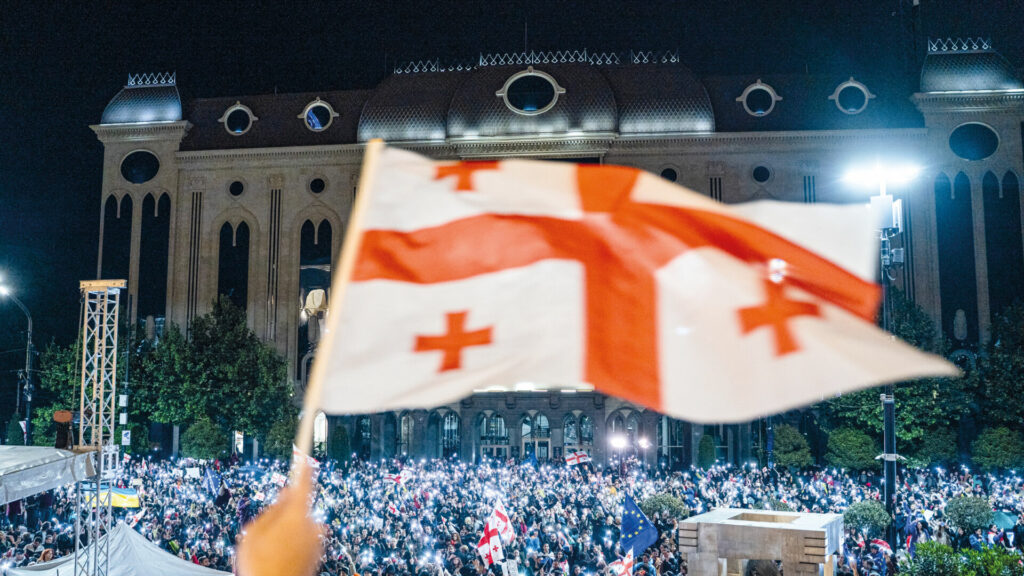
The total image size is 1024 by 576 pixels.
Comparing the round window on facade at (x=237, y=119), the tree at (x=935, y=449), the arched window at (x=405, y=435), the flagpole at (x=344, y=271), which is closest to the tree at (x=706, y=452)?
the tree at (x=935, y=449)

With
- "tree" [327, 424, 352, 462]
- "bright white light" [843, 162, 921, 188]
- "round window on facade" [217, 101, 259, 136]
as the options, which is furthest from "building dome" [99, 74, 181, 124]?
"bright white light" [843, 162, 921, 188]

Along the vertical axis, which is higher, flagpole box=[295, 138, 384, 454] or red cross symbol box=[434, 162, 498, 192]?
red cross symbol box=[434, 162, 498, 192]

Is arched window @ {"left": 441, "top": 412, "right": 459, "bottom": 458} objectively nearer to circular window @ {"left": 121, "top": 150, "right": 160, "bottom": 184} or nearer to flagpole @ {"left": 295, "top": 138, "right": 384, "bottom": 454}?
circular window @ {"left": 121, "top": 150, "right": 160, "bottom": 184}

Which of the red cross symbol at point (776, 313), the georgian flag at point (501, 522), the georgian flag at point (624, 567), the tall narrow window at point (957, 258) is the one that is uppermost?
the tall narrow window at point (957, 258)

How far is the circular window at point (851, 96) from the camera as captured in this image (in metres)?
48.4

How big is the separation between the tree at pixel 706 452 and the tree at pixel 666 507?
21626mm

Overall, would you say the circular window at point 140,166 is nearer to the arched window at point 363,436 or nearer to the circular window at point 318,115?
the circular window at point 318,115

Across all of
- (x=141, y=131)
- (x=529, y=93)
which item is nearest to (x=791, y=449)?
(x=529, y=93)

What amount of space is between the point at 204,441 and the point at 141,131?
21.0 meters

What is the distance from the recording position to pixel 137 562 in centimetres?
1522

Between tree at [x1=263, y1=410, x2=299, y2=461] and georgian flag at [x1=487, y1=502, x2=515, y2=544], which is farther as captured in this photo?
tree at [x1=263, y1=410, x2=299, y2=461]

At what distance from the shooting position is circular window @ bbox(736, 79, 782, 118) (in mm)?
49438

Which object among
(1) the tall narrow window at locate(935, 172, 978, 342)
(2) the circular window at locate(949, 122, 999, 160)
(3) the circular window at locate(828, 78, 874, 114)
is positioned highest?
(3) the circular window at locate(828, 78, 874, 114)

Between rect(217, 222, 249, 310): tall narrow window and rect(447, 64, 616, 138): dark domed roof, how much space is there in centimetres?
1381
